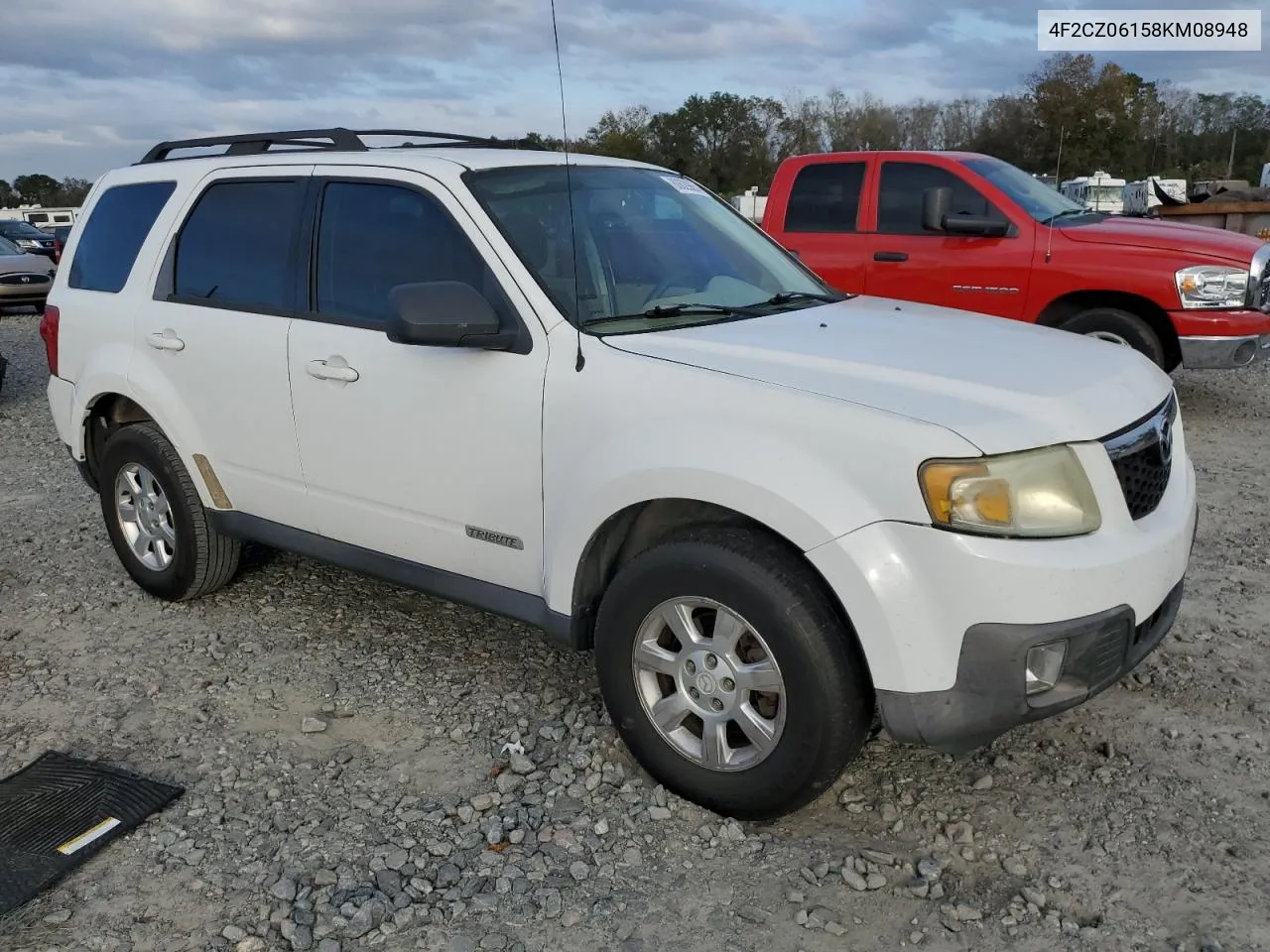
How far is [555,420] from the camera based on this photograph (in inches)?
127

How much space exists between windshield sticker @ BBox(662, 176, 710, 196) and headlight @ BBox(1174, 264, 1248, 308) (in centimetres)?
448

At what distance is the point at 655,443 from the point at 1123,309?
19.3ft

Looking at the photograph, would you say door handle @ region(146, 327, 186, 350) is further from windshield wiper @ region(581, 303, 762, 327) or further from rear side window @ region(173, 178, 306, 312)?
windshield wiper @ region(581, 303, 762, 327)

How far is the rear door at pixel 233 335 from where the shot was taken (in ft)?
13.4

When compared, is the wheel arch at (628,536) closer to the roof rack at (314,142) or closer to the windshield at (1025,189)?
the roof rack at (314,142)

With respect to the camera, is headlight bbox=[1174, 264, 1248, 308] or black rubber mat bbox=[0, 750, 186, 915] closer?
black rubber mat bbox=[0, 750, 186, 915]

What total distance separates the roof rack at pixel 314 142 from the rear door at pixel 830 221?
13.3 ft

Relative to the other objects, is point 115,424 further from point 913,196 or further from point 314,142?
point 913,196

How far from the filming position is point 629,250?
3.72 meters

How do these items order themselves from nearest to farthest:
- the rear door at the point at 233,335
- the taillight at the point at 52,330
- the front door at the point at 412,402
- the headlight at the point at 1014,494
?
1. the headlight at the point at 1014,494
2. the front door at the point at 412,402
3. the rear door at the point at 233,335
4. the taillight at the point at 52,330

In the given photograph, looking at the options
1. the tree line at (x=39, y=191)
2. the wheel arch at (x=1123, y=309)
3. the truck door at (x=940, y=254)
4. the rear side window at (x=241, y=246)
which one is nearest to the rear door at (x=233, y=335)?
the rear side window at (x=241, y=246)

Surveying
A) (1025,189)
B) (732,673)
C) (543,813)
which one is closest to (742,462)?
(732,673)

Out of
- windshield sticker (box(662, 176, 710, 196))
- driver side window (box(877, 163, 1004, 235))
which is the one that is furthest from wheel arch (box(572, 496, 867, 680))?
driver side window (box(877, 163, 1004, 235))

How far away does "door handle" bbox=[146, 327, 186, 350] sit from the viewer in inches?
173
